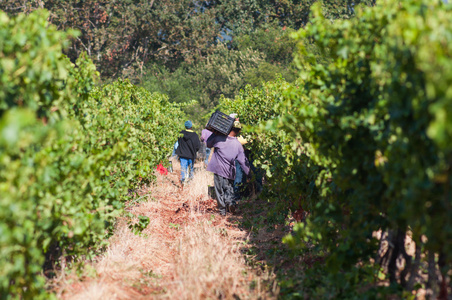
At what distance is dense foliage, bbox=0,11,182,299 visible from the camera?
2615 mm

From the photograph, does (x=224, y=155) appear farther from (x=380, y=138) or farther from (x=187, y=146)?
(x=380, y=138)

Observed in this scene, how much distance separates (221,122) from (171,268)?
3.54m

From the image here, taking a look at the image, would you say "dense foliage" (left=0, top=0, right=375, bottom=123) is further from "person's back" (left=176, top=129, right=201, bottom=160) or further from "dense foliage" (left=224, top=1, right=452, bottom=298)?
"dense foliage" (left=224, top=1, right=452, bottom=298)

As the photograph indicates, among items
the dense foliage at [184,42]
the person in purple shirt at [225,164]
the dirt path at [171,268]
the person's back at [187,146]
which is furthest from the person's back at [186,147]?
the dense foliage at [184,42]

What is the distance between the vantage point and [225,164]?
28.3ft

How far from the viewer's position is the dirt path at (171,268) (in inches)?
171

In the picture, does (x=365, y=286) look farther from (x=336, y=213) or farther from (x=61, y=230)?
(x=61, y=230)

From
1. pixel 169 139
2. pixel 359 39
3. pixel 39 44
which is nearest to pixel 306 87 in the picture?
pixel 359 39

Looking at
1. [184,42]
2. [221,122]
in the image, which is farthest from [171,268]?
[184,42]

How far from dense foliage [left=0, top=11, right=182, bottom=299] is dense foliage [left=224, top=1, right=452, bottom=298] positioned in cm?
166

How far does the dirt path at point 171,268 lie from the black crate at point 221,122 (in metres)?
1.66

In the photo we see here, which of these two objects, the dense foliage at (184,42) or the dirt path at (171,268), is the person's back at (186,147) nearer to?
the dirt path at (171,268)

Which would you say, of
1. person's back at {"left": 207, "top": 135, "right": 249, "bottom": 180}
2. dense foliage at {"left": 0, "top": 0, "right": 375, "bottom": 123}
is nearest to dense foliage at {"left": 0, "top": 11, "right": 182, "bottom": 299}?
person's back at {"left": 207, "top": 135, "right": 249, "bottom": 180}

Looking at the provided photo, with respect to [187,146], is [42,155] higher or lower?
lower
